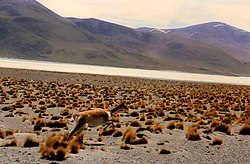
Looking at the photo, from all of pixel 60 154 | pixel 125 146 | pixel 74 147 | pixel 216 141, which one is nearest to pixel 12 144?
pixel 74 147

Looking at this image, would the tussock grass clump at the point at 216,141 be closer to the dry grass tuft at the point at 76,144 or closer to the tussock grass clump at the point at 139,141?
the tussock grass clump at the point at 139,141

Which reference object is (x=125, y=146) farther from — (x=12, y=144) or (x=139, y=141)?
(x=12, y=144)

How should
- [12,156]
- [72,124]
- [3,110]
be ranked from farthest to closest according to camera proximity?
[3,110] < [72,124] < [12,156]

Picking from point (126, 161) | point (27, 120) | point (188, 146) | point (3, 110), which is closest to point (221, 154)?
point (188, 146)

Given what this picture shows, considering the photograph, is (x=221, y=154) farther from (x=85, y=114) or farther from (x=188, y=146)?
(x=85, y=114)

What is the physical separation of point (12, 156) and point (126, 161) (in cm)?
293

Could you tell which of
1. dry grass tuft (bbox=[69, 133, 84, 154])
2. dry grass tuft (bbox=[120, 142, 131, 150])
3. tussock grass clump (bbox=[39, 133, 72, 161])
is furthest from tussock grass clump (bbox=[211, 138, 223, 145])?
tussock grass clump (bbox=[39, 133, 72, 161])

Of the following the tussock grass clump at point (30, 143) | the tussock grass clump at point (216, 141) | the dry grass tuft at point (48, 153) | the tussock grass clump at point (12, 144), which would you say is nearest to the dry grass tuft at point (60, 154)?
the dry grass tuft at point (48, 153)

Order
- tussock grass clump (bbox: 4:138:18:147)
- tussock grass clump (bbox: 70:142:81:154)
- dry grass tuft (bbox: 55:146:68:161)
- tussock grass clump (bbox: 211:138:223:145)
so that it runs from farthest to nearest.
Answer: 1. tussock grass clump (bbox: 211:138:223:145)
2. tussock grass clump (bbox: 4:138:18:147)
3. tussock grass clump (bbox: 70:142:81:154)
4. dry grass tuft (bbox: 55:146:68:161)

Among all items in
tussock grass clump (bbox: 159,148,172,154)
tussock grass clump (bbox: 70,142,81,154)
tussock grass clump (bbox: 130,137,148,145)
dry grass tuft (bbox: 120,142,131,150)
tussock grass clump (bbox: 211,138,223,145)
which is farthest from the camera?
tussock grass clump (bbox: 211,138,223,145)

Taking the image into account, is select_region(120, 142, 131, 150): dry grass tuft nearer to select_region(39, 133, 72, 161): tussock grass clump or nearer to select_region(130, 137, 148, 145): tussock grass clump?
select_region(130, 137, 148, 145): tussock grass clump

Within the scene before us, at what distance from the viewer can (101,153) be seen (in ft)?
39.8

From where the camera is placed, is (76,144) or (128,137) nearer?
(76,144)

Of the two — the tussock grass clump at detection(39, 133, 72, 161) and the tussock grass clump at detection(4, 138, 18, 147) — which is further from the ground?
the tussock grass clump at detection(39, 133, 72, 161)
